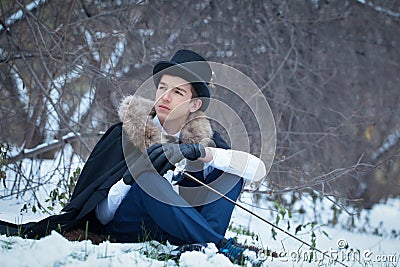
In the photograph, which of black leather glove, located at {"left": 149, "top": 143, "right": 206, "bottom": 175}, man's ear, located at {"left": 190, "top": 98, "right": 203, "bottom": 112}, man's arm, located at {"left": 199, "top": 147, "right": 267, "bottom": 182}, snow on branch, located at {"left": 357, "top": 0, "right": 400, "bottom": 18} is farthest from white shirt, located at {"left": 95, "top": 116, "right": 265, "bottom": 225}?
snow on branch, located at {"left": 357, "top": 0, "right": 400, "bottom": 18}

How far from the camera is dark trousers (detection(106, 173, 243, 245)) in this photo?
2.96m

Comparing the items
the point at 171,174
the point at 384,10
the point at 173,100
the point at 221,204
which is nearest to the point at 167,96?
the point at 173,100

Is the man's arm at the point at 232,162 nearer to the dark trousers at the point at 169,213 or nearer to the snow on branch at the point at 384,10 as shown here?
the dark trousers at the point at 169,213

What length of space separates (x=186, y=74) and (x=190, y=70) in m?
0.04

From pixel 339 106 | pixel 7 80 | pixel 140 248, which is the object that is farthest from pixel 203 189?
pixel 339 106

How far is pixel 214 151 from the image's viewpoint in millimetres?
3240

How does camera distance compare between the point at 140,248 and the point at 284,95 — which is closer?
the point at 140,248

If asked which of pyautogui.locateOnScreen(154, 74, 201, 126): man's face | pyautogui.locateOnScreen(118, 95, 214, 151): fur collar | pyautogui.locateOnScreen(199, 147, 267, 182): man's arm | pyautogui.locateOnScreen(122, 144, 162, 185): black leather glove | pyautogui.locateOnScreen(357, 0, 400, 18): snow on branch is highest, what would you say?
pyautogui.locateOnScreen(357, 0, 400, 18): snow on branch

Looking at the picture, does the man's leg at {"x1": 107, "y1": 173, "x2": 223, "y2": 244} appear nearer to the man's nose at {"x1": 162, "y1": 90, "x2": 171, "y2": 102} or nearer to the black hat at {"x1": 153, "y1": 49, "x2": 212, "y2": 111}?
the man's nose at {"x1": 162, "y1": 90, "x2": 171, "y2": 102}

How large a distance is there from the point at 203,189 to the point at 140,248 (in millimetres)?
569

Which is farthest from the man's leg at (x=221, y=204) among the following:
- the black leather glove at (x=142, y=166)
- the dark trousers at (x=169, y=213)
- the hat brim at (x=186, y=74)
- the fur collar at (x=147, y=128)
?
the hat brim at (x=186, y=74)

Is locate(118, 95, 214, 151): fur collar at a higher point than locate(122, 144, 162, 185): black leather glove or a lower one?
higher

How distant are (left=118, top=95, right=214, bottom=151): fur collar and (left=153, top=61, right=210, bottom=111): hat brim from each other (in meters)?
0.16

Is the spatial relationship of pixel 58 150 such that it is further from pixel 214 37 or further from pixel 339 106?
pixel 339 106
